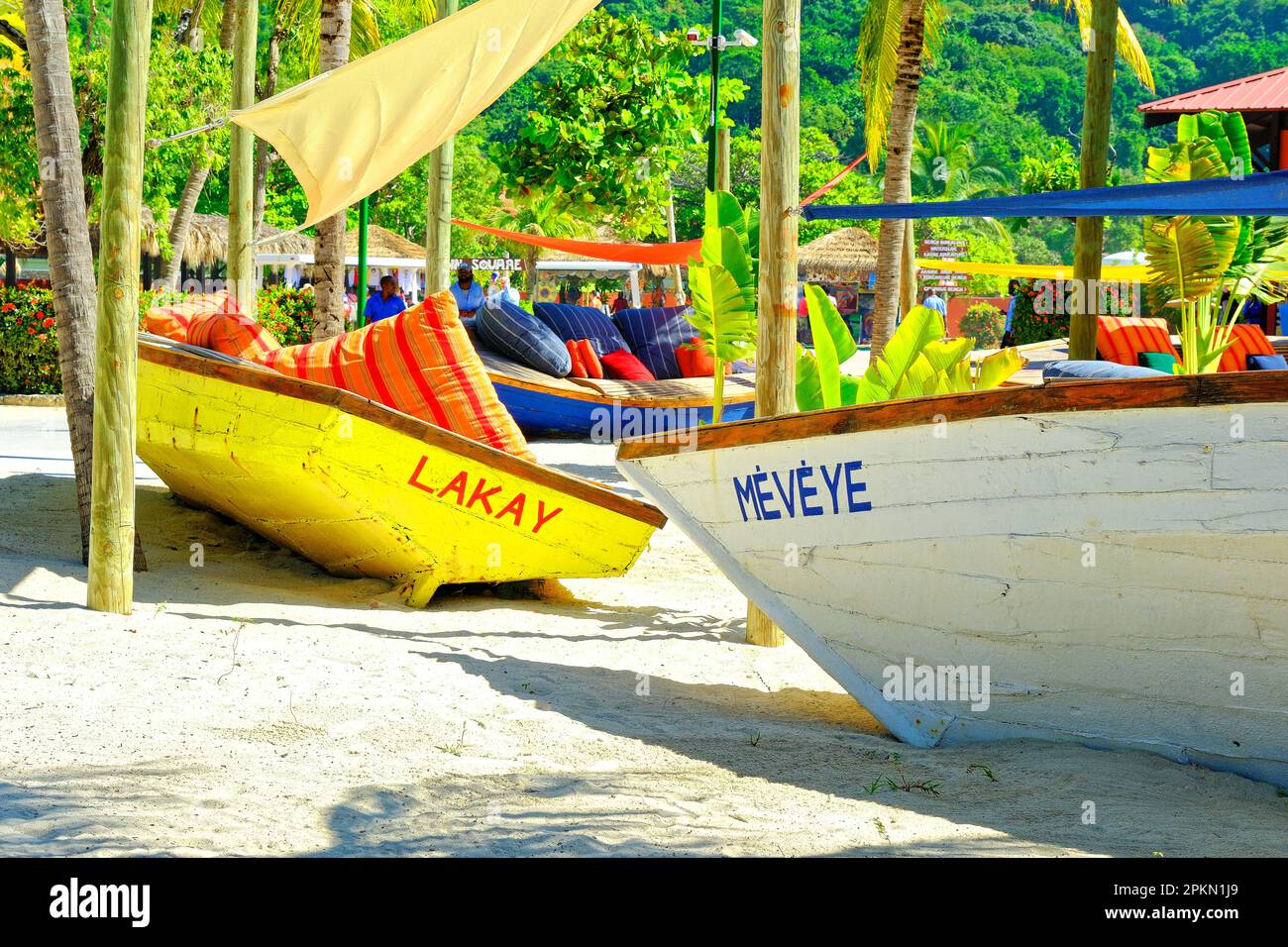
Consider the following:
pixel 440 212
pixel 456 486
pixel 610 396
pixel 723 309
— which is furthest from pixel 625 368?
pixel 456 486

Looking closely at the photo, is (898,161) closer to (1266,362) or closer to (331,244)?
(1266,362)

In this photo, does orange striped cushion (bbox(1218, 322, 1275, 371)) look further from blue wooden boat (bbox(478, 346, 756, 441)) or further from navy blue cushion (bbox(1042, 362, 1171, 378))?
navy blue cushion (bbox(1042, 362, 1171, 378))

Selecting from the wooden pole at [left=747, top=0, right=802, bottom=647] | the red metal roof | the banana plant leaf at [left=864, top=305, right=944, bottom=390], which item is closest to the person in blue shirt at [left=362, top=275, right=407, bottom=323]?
the wooden pole at [left=747, top=0, right=802, bottom=647]

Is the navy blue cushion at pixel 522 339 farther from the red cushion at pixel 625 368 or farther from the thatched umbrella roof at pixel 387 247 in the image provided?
the thatched umbrella roof at pixel 387 247

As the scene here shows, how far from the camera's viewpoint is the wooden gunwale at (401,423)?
6590 millimetres

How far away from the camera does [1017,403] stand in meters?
4.55

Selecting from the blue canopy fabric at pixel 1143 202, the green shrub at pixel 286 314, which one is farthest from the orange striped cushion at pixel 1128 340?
the green shrub at pixel 286 314

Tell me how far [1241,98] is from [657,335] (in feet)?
29.3

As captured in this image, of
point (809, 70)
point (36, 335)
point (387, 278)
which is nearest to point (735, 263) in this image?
point (387, 278)

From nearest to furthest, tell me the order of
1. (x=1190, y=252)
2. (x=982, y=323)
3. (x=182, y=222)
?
(x=1190, y=252) → (x=182, y=222) → (x=982, y=323)

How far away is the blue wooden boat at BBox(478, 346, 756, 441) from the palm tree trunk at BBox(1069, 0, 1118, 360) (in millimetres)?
4697

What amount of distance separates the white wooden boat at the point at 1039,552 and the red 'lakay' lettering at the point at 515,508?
4.92 ft

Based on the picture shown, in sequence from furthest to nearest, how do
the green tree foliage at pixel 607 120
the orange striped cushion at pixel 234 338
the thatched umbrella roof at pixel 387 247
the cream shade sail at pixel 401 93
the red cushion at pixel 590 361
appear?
the thatched umbrella roof at pixel 387 247
the green tree foliage at pixel 607 120
the red cushion at pixel 590 361
the orange striped cushion at pixel 234 338
the cream shade sail at pixel 401 93
